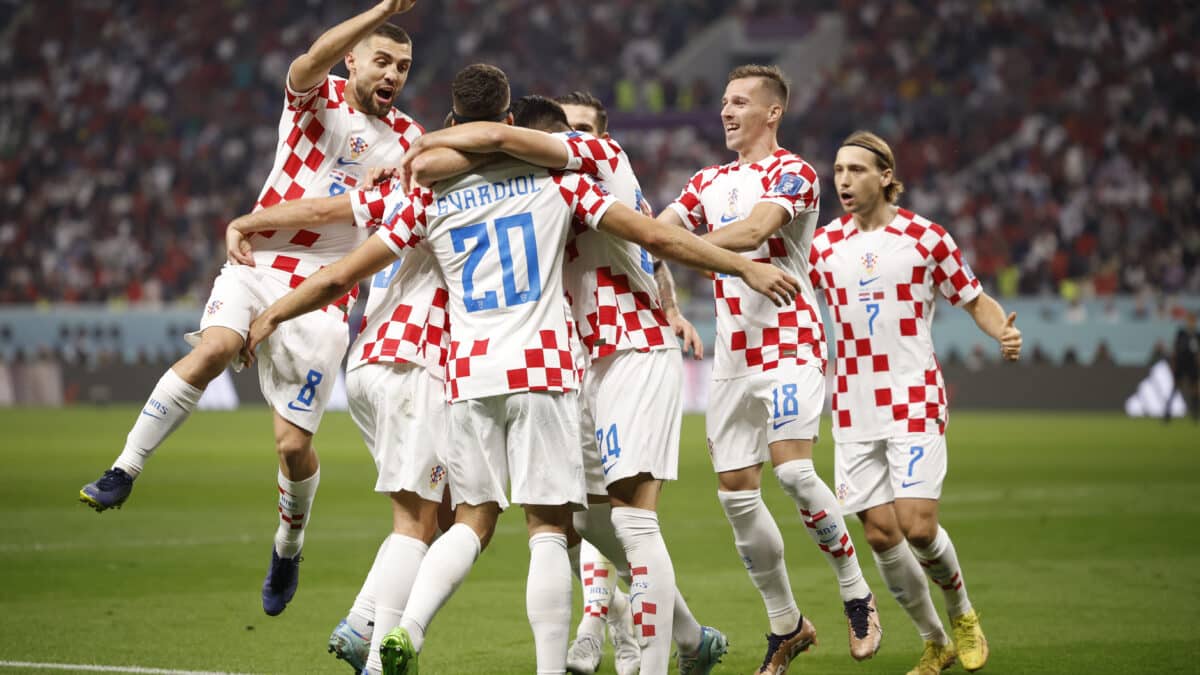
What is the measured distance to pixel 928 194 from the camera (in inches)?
1249

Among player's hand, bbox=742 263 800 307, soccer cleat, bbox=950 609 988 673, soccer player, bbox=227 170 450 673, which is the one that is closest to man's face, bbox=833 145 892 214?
player's hand, bbox=742 263 800 307

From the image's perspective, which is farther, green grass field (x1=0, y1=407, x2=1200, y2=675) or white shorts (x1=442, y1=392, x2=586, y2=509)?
green grass field (x1=0, y1=407, x2=1200, y2=675)

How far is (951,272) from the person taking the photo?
732cm

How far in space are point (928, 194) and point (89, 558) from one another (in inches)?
956

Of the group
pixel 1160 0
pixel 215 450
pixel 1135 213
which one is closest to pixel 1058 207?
pixel 1135 213

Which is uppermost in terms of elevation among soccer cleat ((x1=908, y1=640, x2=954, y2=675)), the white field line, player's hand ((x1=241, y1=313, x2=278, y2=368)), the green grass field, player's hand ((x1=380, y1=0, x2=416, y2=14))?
player's hand ((x1=380, y1=0, x2=416, y2=14))

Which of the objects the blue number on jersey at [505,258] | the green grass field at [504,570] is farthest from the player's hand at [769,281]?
the green grass field at [504,570]

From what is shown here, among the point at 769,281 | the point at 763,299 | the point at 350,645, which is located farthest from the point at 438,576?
the point at 763,299

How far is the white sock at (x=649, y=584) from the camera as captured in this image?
5.66 metres

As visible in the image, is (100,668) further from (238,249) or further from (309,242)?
(309,242)

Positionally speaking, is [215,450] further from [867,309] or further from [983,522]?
[867,309]

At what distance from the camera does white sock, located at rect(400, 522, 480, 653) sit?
550 centimetres

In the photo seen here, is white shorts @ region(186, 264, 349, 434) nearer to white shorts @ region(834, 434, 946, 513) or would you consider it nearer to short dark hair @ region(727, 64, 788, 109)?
short dark hair @ region(727, 64, 788, 109)

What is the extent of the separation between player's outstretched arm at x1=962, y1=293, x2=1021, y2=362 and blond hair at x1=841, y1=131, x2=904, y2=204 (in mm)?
673
